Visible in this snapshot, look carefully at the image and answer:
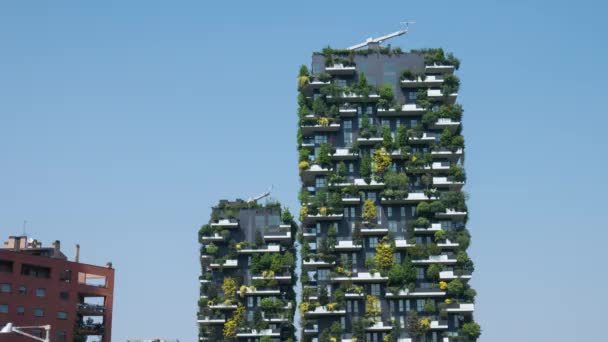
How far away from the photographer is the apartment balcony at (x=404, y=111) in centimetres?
13112

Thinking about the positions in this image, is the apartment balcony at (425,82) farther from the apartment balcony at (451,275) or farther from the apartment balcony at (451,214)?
the apartment balcony at (451,275)

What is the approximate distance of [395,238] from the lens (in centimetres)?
12638

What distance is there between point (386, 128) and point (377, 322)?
92.7 feet

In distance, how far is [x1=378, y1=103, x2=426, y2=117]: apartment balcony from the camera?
13112 centimetres

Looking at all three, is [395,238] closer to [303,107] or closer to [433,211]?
[433,211]

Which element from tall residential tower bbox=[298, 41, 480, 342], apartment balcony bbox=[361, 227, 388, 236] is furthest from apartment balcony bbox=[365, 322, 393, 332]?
apartment balcony bbox=[361, 227, 388, 236]

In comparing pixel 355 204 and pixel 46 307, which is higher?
pixel 355 204

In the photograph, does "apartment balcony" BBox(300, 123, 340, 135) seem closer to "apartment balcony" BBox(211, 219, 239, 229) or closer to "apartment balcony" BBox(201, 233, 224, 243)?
"apartment balcony" BBox(211, 219, 239, 229)

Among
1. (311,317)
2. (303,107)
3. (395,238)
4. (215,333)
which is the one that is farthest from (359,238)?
(215,333)

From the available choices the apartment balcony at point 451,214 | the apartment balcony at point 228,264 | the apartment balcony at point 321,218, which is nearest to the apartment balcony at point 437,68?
the apartment balcony at point 451,214

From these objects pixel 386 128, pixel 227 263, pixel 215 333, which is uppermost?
pixel 386 128

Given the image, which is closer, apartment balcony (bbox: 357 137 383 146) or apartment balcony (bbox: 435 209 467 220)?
apartment balcony (bbox: 435 209 467 220)

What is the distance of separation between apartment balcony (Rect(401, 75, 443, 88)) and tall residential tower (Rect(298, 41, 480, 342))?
0.49 feet

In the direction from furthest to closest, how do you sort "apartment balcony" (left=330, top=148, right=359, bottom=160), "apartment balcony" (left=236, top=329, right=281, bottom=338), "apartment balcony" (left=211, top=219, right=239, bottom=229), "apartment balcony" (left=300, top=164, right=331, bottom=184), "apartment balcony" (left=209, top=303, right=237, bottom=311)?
"apartment balcony" (left=211, top=219, right=239, bottom=229) → "apartment balcony" (left=209, top=303, right=237, bottom=311) → "apartment balcony" (left=236, top=329, right=281, bottom=338) → "apartment balcony" (left=300, top=164, right=331, bottom=184) → "apartment balcony" (left=330, top=148, right=359, bottom=160)
